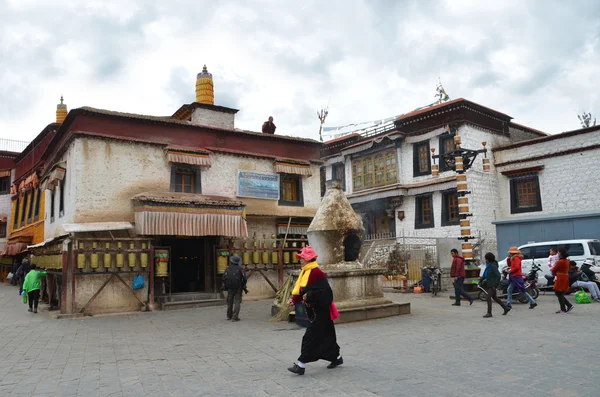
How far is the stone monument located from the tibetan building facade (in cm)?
524

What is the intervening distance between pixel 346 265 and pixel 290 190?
8367mm

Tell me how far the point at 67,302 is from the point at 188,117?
8.84 m

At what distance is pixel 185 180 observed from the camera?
1688 cm

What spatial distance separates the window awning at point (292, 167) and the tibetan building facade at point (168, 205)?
0.04 meters

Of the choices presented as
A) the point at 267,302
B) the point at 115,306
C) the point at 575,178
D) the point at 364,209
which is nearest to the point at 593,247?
the point at 575,178

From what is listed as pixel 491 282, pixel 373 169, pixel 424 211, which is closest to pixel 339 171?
pixel 373 169

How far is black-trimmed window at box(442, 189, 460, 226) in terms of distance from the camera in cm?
2425

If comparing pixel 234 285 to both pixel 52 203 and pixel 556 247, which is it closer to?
pixel 52 203

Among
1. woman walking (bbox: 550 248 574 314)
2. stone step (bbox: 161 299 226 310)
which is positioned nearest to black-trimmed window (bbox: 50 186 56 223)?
stone step (bbox: 161 299 226 310)

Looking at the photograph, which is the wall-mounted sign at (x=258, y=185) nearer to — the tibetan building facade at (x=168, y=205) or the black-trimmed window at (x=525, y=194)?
the tibetan building facade at (x=168, y=205)

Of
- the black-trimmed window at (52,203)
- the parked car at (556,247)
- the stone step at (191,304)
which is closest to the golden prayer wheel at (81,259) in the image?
the stone step at (191,304)

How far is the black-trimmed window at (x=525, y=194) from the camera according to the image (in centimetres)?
2291

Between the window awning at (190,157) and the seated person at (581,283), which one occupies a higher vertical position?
the window awning at (190,157)

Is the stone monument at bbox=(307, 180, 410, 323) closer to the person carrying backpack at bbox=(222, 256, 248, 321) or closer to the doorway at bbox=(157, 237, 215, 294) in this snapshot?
the person carrying backpack at bbox=(222, 256, 248, 321)
